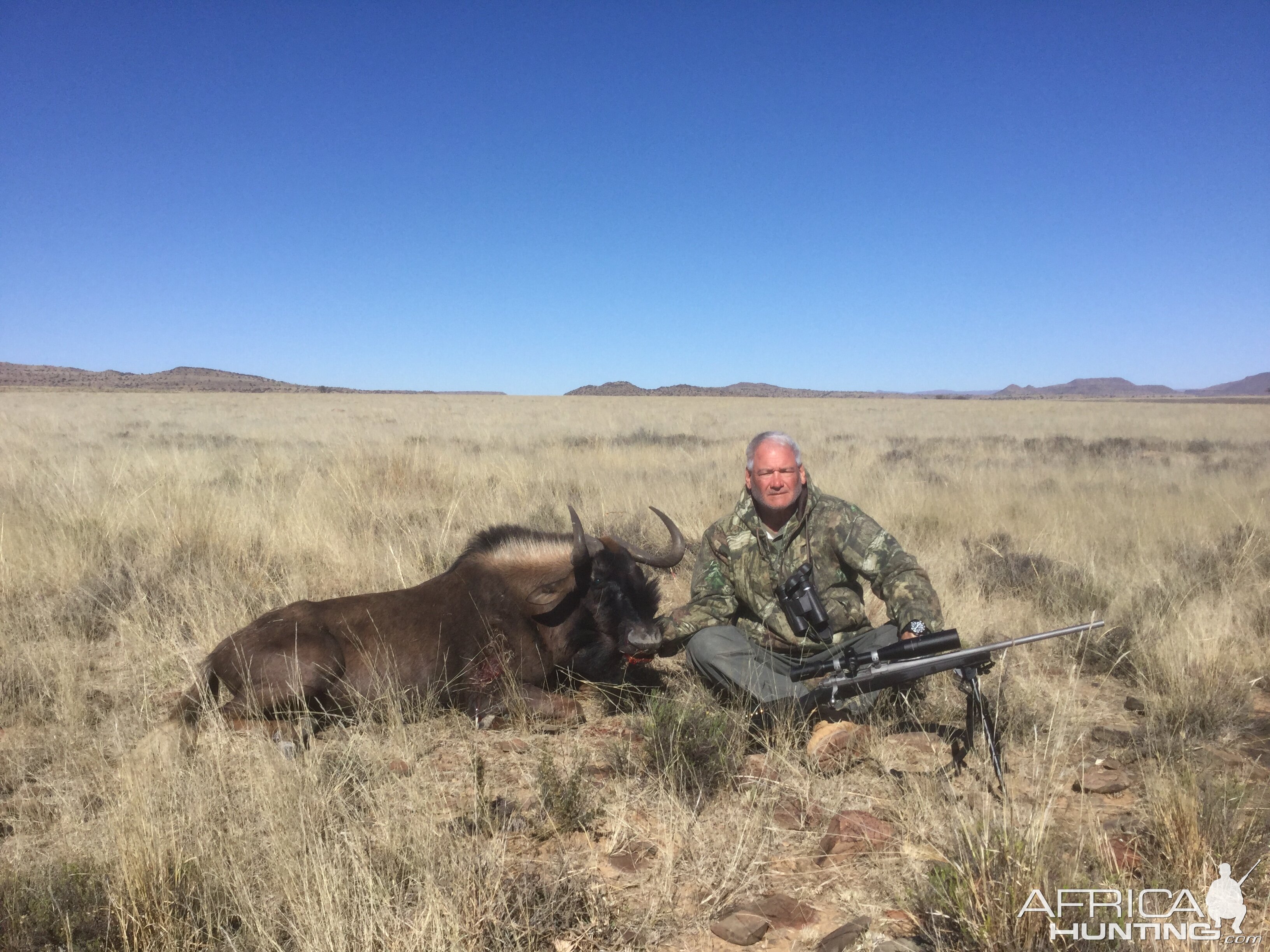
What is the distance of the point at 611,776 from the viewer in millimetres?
4117

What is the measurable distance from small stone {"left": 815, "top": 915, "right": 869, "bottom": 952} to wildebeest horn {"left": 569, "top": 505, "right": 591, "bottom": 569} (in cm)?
255

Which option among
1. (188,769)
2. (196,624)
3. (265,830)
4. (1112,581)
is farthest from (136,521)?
(1112,581)

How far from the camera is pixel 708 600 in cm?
512

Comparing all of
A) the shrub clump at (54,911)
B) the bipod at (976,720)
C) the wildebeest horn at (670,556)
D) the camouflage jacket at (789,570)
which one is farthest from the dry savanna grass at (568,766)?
the wildebeest horn at (670,556)

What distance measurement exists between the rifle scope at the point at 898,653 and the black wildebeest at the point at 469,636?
1.03 metres

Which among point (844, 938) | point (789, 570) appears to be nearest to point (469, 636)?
point (789, 570)

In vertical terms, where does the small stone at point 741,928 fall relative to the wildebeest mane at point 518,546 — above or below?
below

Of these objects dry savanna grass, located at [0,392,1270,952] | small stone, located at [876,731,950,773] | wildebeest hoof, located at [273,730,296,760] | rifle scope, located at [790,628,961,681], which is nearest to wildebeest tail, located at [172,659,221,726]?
dry savanna grass, located at [0,392,1270,952]

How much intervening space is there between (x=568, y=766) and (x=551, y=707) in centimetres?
69

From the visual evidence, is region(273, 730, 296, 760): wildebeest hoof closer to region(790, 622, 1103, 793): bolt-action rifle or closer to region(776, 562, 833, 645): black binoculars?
region(790, 622, 1103, 793): bolt-action rifle

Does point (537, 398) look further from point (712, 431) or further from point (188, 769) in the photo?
point (188, 769)

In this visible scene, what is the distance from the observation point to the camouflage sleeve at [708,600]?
5066mm

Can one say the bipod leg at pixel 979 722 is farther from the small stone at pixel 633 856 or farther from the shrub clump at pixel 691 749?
the small stone at pixel 633 856

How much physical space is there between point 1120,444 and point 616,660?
2115cm
